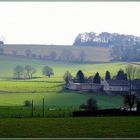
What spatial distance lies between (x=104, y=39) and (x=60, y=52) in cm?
1191

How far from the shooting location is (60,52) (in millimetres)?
60844

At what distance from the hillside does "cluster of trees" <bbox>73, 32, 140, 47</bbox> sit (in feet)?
11.8

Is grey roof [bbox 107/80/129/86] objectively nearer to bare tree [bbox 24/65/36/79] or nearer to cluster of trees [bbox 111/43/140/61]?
cluster of trees [bbox 111/43/140/61]

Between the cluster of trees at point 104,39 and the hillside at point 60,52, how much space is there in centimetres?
360

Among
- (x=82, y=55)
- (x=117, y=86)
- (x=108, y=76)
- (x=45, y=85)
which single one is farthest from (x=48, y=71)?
(x=117, y=86)

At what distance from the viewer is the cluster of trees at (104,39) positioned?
65938 millimetres

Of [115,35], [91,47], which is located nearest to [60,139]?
[91,47]

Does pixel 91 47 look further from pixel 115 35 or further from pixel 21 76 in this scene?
pixel 21 76

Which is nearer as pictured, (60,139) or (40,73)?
(60,139)

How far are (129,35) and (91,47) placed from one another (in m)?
7.79

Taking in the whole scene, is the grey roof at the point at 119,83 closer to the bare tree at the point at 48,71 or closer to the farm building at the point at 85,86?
the farm building at the point at 85,86

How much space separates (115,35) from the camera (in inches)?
2793

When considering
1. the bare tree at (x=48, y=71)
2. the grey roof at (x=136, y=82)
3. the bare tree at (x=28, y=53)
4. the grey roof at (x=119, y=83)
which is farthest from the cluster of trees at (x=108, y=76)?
the bare tree at (x=28, y=53)

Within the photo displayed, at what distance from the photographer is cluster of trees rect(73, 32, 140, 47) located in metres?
65.9
